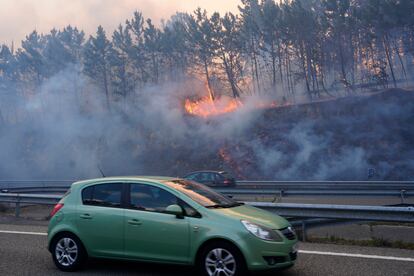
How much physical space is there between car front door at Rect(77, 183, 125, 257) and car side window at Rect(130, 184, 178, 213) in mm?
237

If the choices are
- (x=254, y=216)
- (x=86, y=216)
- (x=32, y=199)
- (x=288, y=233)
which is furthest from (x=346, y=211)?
(x=32, y=199)

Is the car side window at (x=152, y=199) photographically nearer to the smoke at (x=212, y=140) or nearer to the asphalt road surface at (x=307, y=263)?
the asphalt road surface at (x=307, y=263)

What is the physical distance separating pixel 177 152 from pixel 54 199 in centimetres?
2405

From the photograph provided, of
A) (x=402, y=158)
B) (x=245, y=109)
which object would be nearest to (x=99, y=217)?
(x=402, y=158)

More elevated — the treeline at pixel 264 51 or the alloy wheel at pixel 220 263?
the treeline at pixel 264 51

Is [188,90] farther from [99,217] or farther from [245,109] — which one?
[99,217]

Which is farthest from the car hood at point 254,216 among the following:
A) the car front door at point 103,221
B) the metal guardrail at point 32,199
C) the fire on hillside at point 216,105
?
the fire on hillside at point 216,105

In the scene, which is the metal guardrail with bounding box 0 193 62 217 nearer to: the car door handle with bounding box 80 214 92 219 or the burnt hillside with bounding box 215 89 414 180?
the car door handle with bounding box 80 214 92 219

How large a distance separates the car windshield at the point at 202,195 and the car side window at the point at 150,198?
0.19 meters

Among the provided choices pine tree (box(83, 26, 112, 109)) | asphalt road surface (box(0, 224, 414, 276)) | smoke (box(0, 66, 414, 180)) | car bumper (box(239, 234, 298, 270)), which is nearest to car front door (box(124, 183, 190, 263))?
asphalt road surface (box(0, 224, 414, 276))

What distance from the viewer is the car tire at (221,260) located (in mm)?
5789

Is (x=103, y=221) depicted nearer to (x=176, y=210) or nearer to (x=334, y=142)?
(x=176, y=210)

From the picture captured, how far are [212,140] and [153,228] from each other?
29.8m

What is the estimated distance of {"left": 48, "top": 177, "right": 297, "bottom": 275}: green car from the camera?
584 centimetres
